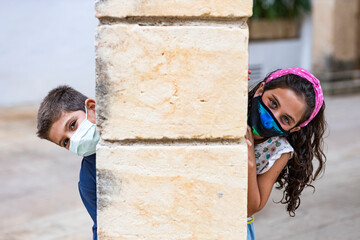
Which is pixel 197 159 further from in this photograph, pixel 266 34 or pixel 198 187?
pixel 266 34

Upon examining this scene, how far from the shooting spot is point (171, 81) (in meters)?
1.34

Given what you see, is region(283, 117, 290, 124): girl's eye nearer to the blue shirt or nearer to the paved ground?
the blue shirt

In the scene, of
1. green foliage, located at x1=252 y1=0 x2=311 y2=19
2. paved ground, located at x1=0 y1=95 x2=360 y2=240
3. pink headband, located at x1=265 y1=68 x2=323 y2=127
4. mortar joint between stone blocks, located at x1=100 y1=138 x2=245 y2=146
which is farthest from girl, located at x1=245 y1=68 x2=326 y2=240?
green foliage, located at x1=252 y1=0 x2=311 y2=19

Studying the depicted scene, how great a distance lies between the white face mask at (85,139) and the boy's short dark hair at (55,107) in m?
0.10

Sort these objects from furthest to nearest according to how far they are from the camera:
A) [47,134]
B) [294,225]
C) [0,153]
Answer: [0,153] < [294,225] < [47,134]

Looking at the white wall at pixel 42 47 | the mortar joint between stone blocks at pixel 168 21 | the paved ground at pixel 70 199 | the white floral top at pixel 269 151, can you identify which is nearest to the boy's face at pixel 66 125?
the mortar joint between stone blocks at pixel 168 21

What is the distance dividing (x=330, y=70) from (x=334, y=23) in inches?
35.0

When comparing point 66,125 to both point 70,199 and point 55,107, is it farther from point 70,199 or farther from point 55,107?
point 70,199

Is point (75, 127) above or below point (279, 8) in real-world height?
above

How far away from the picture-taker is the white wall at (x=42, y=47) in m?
8.60

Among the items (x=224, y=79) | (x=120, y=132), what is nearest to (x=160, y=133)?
(x=120, y=132)

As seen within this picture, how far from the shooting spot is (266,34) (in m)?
10.0

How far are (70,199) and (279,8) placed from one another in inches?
264

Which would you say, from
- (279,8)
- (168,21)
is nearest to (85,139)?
(168,21)
